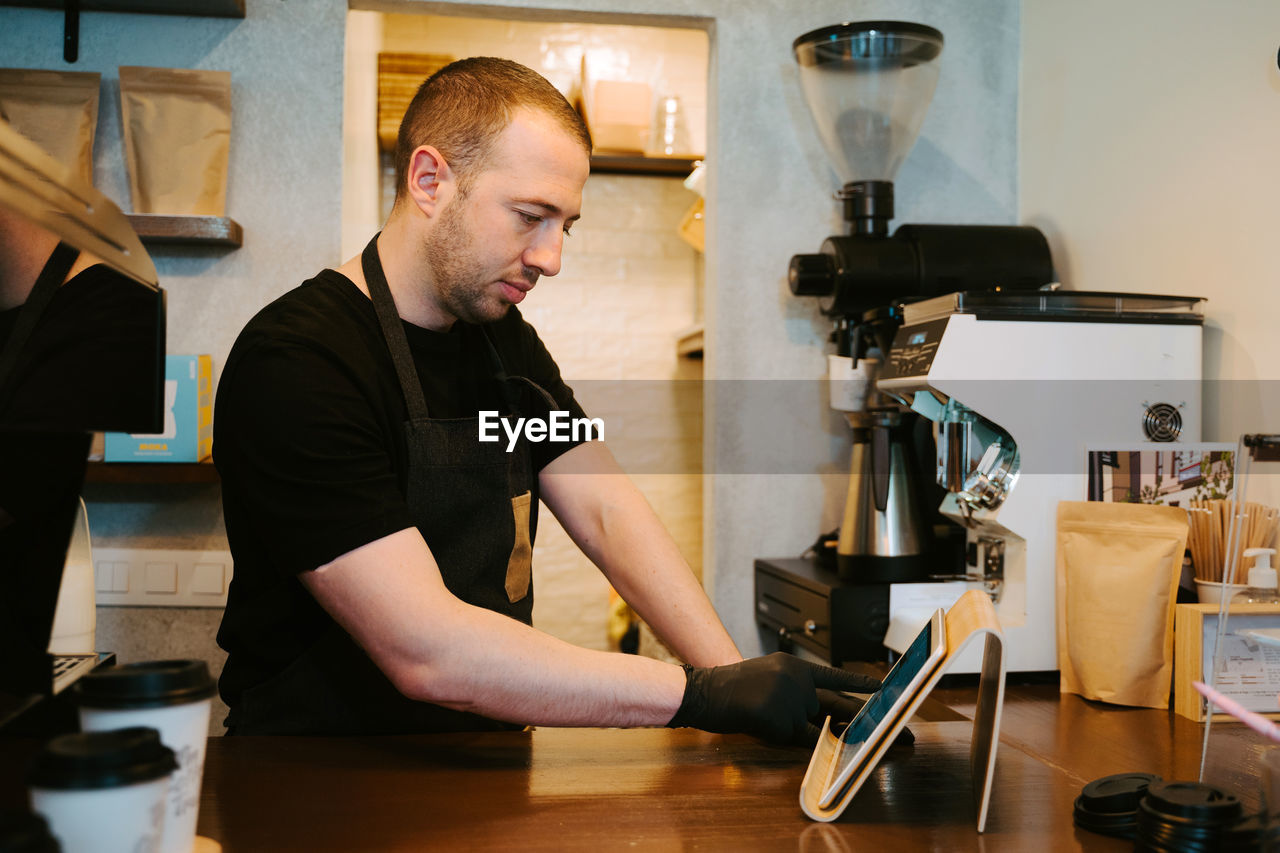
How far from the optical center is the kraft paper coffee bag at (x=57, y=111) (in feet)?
6.80

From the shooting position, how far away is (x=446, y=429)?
55.1 inches

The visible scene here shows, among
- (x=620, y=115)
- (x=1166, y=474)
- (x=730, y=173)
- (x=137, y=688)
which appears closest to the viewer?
(x=137, y=688)

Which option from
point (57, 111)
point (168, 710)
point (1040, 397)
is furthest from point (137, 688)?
point (57, 111)

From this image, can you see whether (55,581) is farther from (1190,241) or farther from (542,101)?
(1190,241)

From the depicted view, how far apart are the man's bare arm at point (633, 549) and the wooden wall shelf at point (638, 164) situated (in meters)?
1.66

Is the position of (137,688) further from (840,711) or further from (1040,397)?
(1040,397)

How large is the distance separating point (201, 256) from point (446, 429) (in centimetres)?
110

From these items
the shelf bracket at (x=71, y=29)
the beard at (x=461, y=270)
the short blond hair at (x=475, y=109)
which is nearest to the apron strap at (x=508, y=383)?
the beard at (x=461, y=270)

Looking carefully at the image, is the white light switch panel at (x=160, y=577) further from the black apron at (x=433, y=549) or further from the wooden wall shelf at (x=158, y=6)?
the wooden wall shelf at (x=158, y=6)

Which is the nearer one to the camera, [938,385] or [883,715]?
[883,715]

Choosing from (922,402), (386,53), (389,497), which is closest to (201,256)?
(386,53)

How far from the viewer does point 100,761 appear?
59 centimetres

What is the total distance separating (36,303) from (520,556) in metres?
0.87

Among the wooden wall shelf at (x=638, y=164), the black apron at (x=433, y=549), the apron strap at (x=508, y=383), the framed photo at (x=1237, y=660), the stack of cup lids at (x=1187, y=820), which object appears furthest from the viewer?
the wooden wall shelf at (x=638, y=164)
